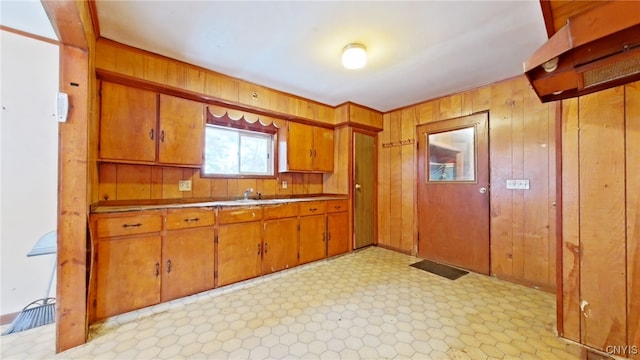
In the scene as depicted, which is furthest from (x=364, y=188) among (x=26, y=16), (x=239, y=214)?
(x=26, y=16)

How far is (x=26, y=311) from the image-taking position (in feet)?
6.36

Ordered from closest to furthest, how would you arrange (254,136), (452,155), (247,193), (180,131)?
(180,131), (247,193), (452,155), (254,136)

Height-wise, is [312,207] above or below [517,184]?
below

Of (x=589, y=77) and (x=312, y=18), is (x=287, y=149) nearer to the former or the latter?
(x=312, y=18)

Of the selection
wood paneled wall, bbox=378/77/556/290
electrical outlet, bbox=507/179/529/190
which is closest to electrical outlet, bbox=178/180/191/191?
wood paneled wall, bbox=378/77/556/290

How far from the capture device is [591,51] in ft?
3.46

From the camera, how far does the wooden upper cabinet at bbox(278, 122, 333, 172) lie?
3.44m

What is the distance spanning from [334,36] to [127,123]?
78.4 inches

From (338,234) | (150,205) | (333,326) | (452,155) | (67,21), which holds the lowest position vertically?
(333,326)

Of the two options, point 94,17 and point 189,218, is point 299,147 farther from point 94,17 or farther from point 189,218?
point 94,17

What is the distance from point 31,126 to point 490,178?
14.7 feet

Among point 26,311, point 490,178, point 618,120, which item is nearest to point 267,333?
point 26,311

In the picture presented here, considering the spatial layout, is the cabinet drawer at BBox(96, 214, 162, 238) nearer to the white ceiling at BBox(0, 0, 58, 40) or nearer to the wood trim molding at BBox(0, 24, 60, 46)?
the wood trim molding at BBox(0, 24, 60, 46)

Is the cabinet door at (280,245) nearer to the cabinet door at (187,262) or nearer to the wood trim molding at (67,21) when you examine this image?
the cabinet door at (187,262)
